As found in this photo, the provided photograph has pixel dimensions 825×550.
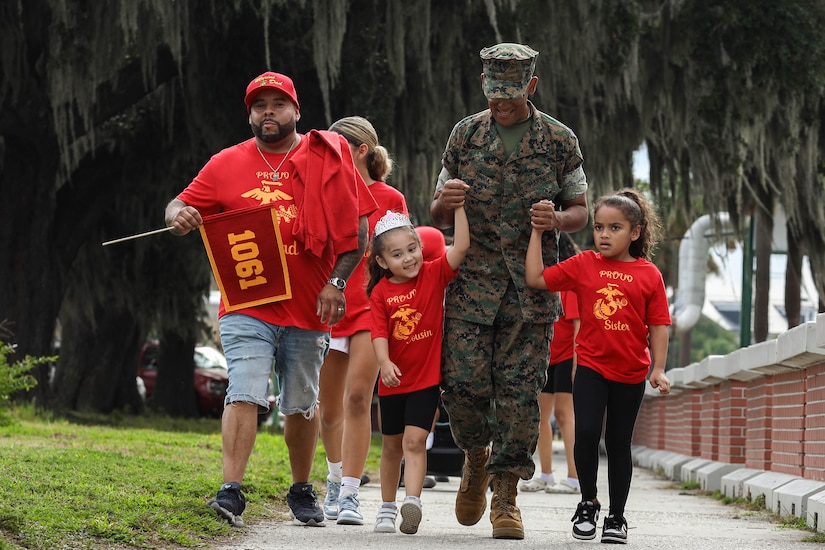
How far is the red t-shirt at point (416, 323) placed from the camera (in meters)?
6.11

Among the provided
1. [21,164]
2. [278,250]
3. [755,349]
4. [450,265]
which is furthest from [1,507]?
[21,164]

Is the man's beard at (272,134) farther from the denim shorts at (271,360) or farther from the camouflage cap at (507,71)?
the camouflage cap at (507,71)

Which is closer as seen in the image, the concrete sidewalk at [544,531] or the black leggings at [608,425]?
the concrete sidewalk at [544,531]

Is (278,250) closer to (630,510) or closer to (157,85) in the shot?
(630,510)

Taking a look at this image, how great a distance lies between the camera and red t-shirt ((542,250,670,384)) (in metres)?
5.93

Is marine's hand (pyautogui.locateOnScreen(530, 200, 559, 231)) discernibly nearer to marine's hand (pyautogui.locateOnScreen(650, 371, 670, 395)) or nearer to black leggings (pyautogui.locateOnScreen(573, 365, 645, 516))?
black leggings (pyautogui.locateOnScreen(573, 365, 645, 516))

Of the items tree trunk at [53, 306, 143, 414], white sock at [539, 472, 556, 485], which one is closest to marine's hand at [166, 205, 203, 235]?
white sock at [539, 472, 556, 485]

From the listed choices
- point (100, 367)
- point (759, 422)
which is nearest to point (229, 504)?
point (759, 422)

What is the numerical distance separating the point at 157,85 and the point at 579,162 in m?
10.1

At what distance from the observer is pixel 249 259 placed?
6.05m

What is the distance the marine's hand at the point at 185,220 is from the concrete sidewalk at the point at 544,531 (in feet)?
4.19

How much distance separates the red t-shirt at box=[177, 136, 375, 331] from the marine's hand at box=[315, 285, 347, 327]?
120 mm

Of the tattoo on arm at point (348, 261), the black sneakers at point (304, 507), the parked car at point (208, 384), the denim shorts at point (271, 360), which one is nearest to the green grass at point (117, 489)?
the black sneakers at point (304, 507)

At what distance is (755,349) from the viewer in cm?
915
